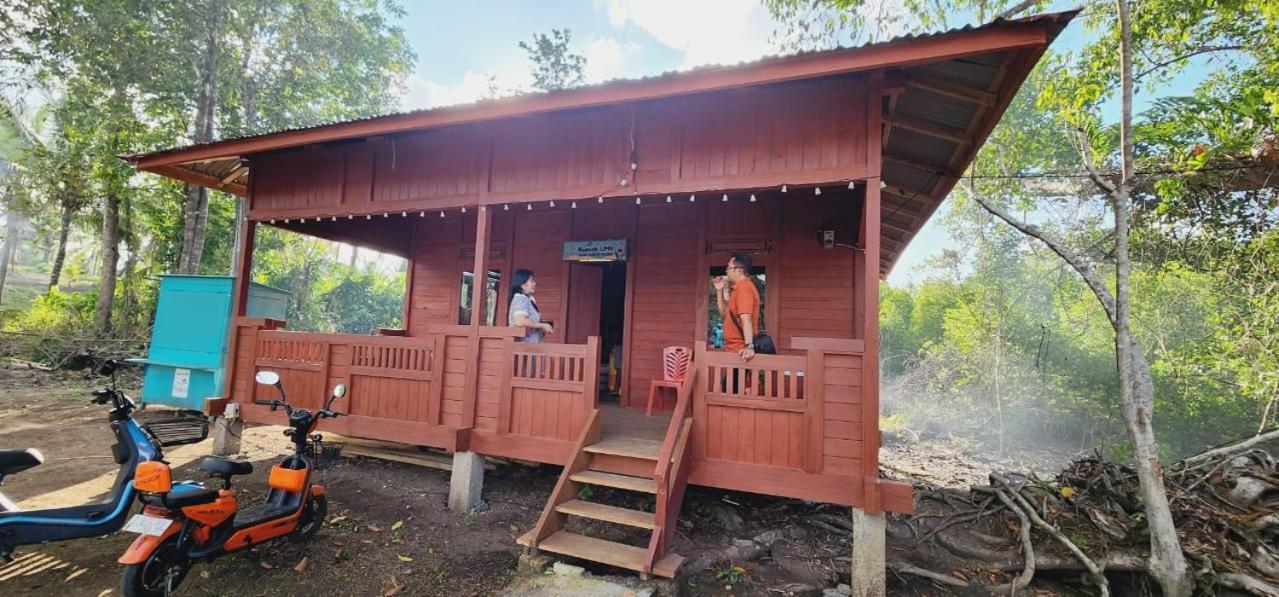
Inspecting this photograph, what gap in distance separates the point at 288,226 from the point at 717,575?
7733 mm

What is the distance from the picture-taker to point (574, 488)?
4.10 metres

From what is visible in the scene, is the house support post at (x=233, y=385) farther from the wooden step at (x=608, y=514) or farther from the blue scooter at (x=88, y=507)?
the wooden step at (x=608, y=514)

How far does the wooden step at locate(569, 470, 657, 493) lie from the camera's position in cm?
383

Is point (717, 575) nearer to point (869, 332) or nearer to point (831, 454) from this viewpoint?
point (831, 454)

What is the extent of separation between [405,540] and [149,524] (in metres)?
1.83

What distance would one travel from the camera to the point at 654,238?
696 centimetres

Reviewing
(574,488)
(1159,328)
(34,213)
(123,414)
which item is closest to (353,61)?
(34,213)

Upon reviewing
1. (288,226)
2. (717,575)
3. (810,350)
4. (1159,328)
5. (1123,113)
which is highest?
(1123,113)

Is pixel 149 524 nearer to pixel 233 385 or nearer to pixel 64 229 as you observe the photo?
pixel 233 385

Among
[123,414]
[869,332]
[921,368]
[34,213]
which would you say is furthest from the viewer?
[921,368]

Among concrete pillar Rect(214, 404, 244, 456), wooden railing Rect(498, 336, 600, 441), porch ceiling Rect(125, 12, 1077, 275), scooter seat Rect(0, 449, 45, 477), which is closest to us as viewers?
scooter seat Rect(0, 449, 45, 477)

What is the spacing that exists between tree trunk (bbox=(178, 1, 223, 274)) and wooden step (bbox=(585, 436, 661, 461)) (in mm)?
14270

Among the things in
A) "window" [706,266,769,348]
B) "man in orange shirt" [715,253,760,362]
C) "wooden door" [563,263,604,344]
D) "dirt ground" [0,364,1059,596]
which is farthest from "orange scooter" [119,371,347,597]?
Result: "window" [706,266,769,348]

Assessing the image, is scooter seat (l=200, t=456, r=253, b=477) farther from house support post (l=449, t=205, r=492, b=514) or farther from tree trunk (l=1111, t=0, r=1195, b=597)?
tree trunk (l=1111, t=0, r=1195, b=597)
